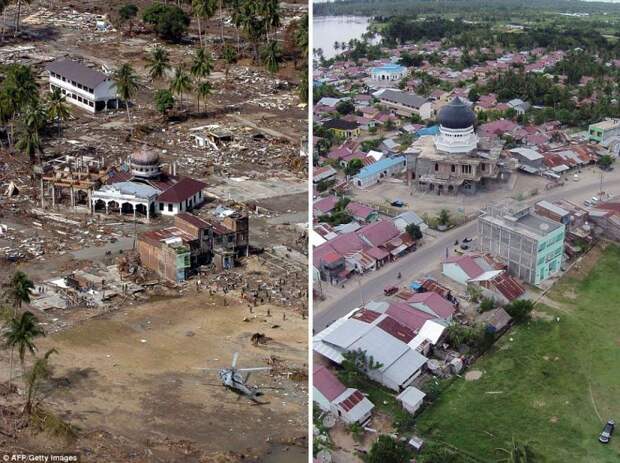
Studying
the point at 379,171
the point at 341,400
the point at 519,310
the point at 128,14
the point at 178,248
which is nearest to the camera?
the point at 341,400

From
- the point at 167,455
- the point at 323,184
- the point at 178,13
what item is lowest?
the point at 167,455

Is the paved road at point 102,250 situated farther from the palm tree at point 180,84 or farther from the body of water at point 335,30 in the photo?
the palm tree at point 180,84

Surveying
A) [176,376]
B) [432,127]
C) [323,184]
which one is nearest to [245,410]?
[176,376]

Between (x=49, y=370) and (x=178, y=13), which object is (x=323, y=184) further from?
(x=178, y=13)

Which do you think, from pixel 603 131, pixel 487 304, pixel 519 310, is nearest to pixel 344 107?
pixel 603 131

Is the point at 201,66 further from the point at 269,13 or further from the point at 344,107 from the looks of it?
the point at 269,13

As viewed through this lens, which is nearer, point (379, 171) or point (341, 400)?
point (341, 400)
